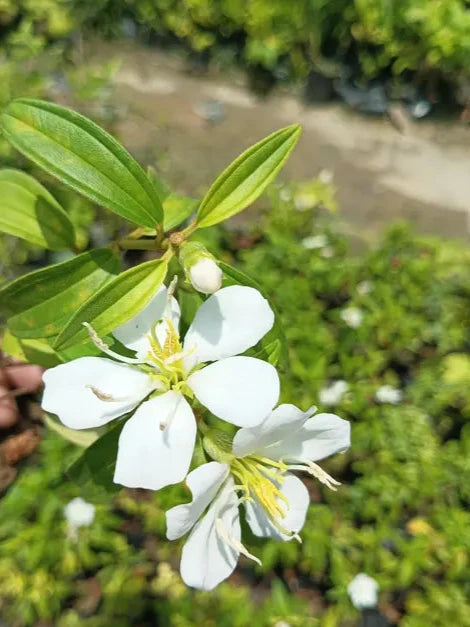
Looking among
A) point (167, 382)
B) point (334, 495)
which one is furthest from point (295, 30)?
point (167, 382)

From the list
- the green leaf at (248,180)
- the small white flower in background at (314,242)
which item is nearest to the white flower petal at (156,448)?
the green leaf at (248,180)

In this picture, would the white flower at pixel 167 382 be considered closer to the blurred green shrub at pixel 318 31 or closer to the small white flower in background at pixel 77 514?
the small white flower in background at pixel 77 514

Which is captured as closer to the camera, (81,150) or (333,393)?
(81,150)

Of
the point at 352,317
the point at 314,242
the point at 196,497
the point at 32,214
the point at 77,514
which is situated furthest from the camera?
the point at 314,242

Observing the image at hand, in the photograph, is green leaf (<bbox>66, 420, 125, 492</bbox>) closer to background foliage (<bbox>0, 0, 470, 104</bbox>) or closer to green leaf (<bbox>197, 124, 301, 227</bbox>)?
green leaf (<bbox>197, 124, 301, 227</bbox>)

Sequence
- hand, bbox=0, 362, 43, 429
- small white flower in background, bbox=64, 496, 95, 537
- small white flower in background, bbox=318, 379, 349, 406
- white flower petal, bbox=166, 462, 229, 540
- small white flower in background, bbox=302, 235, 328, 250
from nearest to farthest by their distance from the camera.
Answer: white flower petal, bbox=166, 462, 229, 540 < hand, bbox=0, 362, 43, 429 < small white flower in background, bbox=64, 496, 95, 537 < small white flower in background, bbox=318, 379, 349, 406 < small white flower in background, bbox=302, 235, 328, 250

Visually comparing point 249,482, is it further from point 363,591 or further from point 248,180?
point 363,591

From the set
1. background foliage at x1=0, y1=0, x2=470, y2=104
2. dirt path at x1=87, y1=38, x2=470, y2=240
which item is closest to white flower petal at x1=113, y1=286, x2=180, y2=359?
dirt path at x1=87, y1=38, x2=470, y2=240
